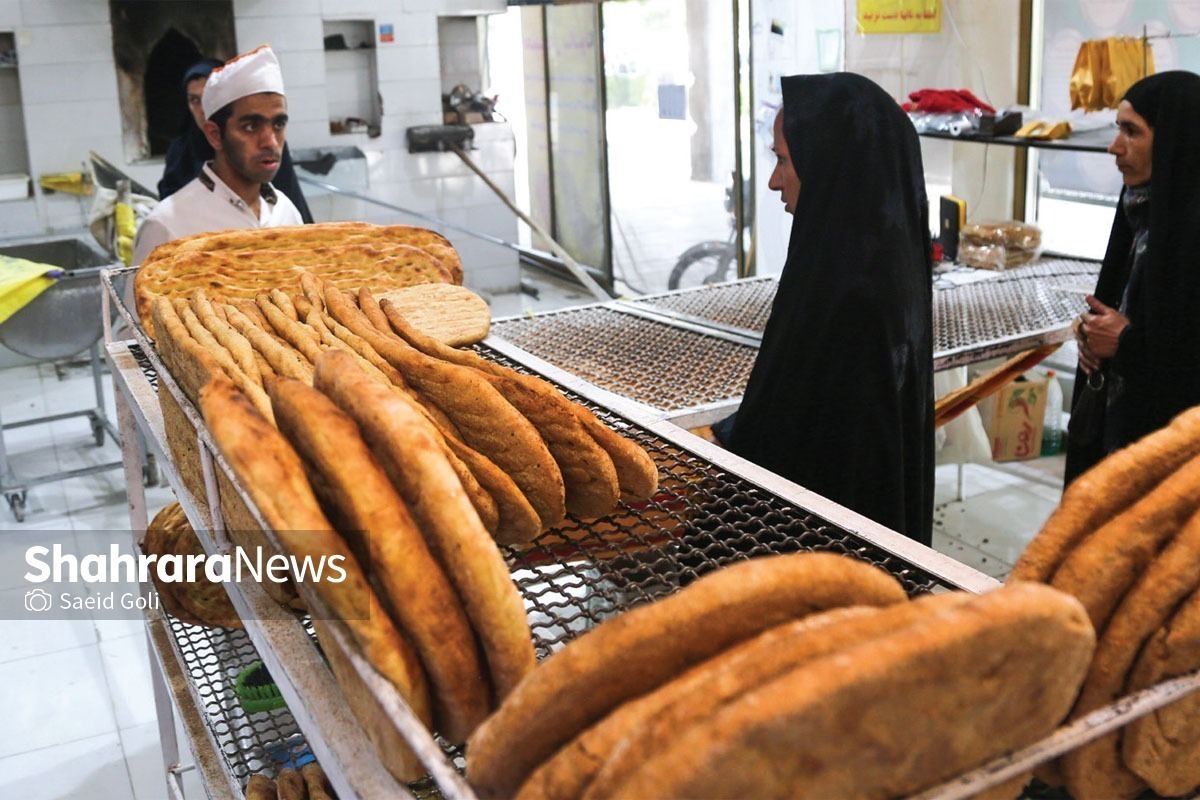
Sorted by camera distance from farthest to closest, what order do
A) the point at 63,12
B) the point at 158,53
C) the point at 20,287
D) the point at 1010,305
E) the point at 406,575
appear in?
the point at 158,53
the point at 63,12
the point at 20,287
the point at 1010,305
the point at 406,575

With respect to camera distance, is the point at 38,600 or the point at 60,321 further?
the point at 60,321

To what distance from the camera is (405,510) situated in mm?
885

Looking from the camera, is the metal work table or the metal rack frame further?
the metal work table

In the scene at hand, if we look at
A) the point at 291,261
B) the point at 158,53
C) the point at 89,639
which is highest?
the point at 158,53

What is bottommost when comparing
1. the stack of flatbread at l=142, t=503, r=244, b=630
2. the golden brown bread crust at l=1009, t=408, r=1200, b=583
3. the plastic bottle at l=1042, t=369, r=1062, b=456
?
the plastic bottle at l=1042, t=369, r=1062, b=456

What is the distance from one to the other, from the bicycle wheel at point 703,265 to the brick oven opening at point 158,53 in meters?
3.48

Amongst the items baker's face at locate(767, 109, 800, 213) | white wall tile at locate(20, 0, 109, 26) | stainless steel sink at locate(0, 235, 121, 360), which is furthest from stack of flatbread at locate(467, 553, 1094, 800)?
white wall tile at locate(20, 0, 109, 26)

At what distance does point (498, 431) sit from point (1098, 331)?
2.43 meters

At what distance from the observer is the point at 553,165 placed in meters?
9.38

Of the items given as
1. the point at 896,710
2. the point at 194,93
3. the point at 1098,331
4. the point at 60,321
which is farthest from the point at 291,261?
the point at 60,321

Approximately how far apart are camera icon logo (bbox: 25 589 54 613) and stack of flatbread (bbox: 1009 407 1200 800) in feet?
13.3

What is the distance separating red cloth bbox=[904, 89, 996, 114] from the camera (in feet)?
14.3

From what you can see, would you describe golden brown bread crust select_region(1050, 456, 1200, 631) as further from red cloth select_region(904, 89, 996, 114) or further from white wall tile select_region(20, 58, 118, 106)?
white wall tile select_region(20, 58, 118, 106)

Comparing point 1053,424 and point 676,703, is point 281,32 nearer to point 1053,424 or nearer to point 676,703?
point 1053,424
